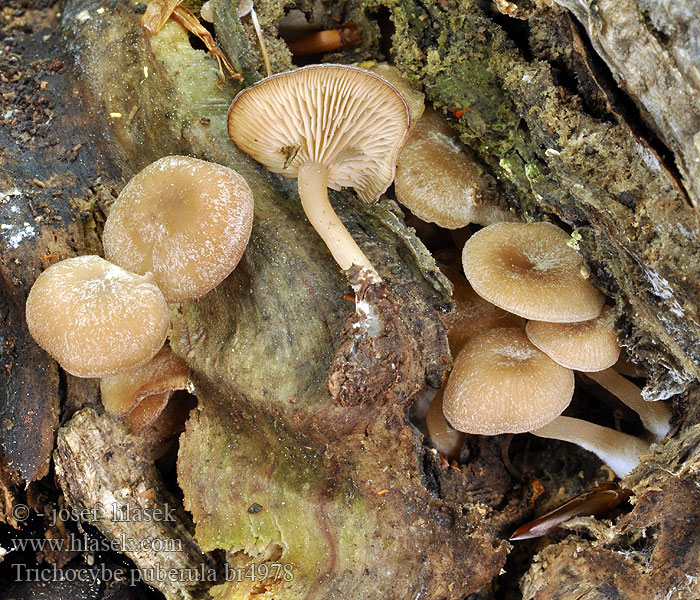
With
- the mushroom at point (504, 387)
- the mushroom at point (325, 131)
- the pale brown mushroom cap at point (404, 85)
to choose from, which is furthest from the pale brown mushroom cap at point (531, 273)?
the pale brown mushroom cap at point (404, 85)

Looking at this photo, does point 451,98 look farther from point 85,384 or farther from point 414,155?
point 85,384

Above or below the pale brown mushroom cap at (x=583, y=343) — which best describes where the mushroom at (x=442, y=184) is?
above

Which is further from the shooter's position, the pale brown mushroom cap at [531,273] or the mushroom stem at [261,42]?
the mushroom stem at [261,42]

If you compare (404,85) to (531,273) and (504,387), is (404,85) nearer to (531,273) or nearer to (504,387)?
(531,273)

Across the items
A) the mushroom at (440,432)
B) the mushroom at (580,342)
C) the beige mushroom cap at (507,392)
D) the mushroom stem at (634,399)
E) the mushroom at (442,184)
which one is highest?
the mushroom at (442,184)

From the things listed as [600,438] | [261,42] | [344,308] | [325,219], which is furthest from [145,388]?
[600,438]

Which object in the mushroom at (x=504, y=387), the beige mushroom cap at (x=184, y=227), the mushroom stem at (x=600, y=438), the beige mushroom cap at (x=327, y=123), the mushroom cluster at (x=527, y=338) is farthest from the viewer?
the mushroom stem at (x=600, y=438)

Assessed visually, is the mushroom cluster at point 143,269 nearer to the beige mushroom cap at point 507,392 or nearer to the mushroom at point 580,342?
the beige mushroom cap at point 507,392
